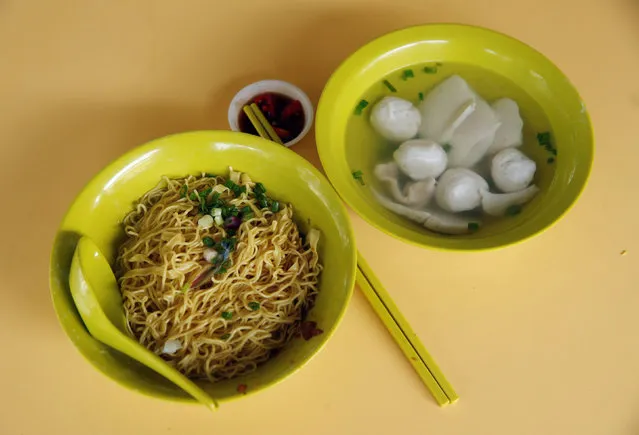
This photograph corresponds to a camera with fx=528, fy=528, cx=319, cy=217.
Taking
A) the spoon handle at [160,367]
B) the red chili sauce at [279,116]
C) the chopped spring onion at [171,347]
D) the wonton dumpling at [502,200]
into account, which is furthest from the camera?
the red chili sauce at [279,116]

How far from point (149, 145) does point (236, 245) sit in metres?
0.29

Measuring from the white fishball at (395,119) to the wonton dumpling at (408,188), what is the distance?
0.09 m

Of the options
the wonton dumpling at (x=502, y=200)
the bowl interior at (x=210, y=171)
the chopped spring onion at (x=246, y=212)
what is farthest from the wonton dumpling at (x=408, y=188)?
the chopped spring onion at (x=246, y=212)

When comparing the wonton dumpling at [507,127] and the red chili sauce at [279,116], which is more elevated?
the wonton dumpling at [507,127]

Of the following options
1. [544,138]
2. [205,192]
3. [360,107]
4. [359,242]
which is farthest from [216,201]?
[544,138]

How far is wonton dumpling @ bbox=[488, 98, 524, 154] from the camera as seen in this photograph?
1.35 meters

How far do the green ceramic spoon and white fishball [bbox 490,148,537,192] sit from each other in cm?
83

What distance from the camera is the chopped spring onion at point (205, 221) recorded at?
1.17 metres

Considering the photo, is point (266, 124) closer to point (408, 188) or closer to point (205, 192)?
point (205, 192)

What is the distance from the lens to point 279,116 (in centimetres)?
138

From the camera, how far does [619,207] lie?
52.2 inches

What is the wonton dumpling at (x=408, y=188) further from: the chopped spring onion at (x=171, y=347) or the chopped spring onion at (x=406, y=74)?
the chopped spring onion at (x=171, y=347)

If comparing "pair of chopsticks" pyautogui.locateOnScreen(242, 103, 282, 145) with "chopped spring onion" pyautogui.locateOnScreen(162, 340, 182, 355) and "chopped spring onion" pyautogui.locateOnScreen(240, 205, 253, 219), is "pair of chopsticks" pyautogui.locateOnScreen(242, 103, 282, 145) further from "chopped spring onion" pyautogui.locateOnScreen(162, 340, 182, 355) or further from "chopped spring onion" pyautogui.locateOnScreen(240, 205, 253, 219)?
"chopped spring onion" pyautogui.locateOnScreen(162, 340, 182, 355)

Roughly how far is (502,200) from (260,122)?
62 cm
